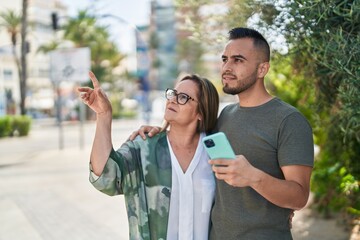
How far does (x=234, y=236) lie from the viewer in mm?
2332

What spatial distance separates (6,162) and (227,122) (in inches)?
567

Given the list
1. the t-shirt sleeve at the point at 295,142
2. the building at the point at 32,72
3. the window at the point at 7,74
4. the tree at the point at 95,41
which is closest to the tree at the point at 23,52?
the tree at the point at 95,41

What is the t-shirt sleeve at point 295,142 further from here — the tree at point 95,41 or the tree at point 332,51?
the tree at point 95,41

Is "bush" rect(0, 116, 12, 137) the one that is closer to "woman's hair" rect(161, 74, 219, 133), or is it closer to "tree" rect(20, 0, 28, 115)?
"tree" rect(20, 0, 28, 115)

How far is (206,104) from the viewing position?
8.77ft

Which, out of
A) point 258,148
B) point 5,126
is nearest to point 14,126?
point 5,126

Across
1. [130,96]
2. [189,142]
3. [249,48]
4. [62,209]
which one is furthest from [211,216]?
[130,96]

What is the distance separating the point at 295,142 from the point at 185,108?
68cm

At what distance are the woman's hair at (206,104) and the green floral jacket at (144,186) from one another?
24 centimetres

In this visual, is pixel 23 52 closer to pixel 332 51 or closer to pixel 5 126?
pixel 5 126

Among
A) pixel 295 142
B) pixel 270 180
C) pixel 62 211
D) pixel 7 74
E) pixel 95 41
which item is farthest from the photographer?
pixel 7 74

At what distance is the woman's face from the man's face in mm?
285

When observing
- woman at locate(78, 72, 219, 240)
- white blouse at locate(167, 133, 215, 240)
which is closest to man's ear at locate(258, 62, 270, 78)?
woman at locate(78, 72, 219, 240)

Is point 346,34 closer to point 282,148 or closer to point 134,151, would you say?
point 282,148
